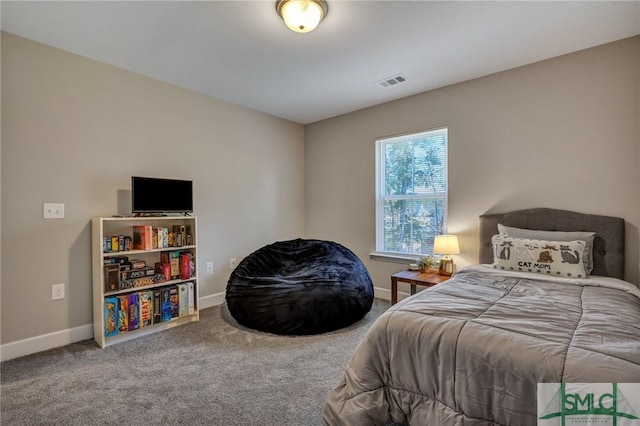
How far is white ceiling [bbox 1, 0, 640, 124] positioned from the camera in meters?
2.10

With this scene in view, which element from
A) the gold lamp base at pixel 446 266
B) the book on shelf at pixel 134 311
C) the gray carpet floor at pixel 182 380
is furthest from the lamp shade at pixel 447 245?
the book on shelf at pixel 134 311

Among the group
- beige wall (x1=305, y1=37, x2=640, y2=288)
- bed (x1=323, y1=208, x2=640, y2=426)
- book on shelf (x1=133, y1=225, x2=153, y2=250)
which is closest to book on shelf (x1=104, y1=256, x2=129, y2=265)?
book on shelf (x1=133, y1=225, x2=153, y2=250)

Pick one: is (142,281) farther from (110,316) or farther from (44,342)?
(44,342)

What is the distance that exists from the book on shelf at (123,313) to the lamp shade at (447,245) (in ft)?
9.45

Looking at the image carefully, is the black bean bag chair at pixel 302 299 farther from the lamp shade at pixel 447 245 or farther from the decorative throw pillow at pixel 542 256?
the decorative throw pillow at pixel 542 256

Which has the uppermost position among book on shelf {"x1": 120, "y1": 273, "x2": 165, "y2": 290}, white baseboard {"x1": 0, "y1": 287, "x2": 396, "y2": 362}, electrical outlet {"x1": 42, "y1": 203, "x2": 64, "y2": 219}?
electrical outlet {"x1": 42, "y1": 203, "x2": 64, "y2": 219}

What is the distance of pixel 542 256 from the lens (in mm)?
2412

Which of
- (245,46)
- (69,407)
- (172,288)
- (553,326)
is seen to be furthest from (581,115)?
(69,407)

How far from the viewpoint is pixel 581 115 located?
2.66 m

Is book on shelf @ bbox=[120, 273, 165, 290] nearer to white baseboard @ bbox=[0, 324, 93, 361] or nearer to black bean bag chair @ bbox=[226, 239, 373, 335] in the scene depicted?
white baseboard @ bbox=[0, 324, 93, 361]

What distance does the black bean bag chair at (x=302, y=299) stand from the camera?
275cm

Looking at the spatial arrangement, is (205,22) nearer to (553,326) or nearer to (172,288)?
(172,288)

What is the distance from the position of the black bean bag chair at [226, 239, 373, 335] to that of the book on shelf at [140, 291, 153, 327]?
68 cm

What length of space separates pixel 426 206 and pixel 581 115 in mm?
1579
